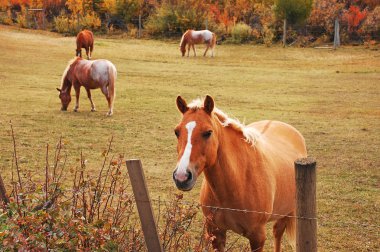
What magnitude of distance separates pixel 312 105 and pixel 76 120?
694cm

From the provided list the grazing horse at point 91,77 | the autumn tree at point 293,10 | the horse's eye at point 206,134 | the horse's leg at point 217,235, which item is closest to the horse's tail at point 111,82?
the grazing horse at point 91,77

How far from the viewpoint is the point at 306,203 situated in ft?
11.0

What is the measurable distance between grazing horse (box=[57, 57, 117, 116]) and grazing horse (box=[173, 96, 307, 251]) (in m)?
9.15

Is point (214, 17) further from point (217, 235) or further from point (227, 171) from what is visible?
point (227, 171)

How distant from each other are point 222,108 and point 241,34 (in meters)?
19.7

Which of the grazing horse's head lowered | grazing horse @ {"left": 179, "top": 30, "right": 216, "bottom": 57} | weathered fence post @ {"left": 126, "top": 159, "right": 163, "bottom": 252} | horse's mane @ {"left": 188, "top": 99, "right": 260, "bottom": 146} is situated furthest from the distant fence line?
weathered fence post @ {"left": 126, "top": 159, "right": 163, "bottom": 252}

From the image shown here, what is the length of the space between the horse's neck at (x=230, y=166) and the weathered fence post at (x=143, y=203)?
931 millimetres

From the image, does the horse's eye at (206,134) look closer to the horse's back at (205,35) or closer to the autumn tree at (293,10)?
the horse's back at (205,35)

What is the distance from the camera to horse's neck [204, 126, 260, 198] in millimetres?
4633

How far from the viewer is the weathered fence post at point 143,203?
3.73 m

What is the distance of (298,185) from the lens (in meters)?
3.32

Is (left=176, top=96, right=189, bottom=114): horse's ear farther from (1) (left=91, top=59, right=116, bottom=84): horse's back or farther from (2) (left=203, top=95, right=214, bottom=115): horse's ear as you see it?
(1) (left=91, top=59, right=116, bottom=84): horse's back

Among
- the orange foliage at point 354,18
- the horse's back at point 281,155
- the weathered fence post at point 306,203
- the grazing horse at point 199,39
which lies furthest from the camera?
the orange foliage at point 354,18

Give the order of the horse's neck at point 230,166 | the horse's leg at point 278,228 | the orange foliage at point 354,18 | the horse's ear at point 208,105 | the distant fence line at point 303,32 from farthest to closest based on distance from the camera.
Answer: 1. the orange foliage at point 354,18
2. the distant fence line at point 303,32
3. the horse's leg at point 278,228
4. the horse's neck at point 230,166
5. the horse's ear at point 208,105
